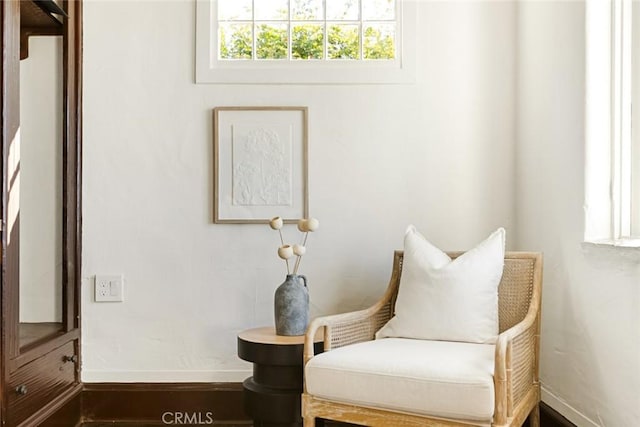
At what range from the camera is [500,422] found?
193cm

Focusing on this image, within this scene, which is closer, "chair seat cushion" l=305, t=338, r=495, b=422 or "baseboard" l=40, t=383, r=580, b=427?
"chair seat cushion" l=305, t=338, r=495, b=422

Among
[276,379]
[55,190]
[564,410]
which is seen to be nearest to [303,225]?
[276,379]

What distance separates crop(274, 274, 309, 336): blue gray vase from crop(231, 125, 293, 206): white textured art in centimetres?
51

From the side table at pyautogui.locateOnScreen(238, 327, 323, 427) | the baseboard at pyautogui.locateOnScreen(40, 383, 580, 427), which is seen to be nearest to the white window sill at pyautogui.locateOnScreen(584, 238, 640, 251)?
the side table at pyautogui.locateOnScreen(238, 327, 323, 427)

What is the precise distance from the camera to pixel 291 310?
2.59 metres

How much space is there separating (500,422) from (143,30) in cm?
223

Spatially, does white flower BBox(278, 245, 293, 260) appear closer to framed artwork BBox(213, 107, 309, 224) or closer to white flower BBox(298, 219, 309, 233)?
white flower BBox(298, 219, 309, 233)

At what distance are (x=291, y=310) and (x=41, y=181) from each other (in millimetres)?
1271

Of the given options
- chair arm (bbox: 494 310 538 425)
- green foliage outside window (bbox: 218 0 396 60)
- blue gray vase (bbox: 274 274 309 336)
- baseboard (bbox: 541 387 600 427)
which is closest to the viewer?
chair arm (bbox: 494 310 538 425)

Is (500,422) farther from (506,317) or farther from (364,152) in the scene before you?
(364,152)

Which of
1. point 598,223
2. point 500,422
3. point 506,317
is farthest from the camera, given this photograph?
point 506,317

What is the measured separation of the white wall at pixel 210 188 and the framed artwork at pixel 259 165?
0.16 feet

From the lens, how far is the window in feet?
7.38

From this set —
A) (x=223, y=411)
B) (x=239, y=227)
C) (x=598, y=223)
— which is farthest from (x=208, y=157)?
(x=598, y=223)
